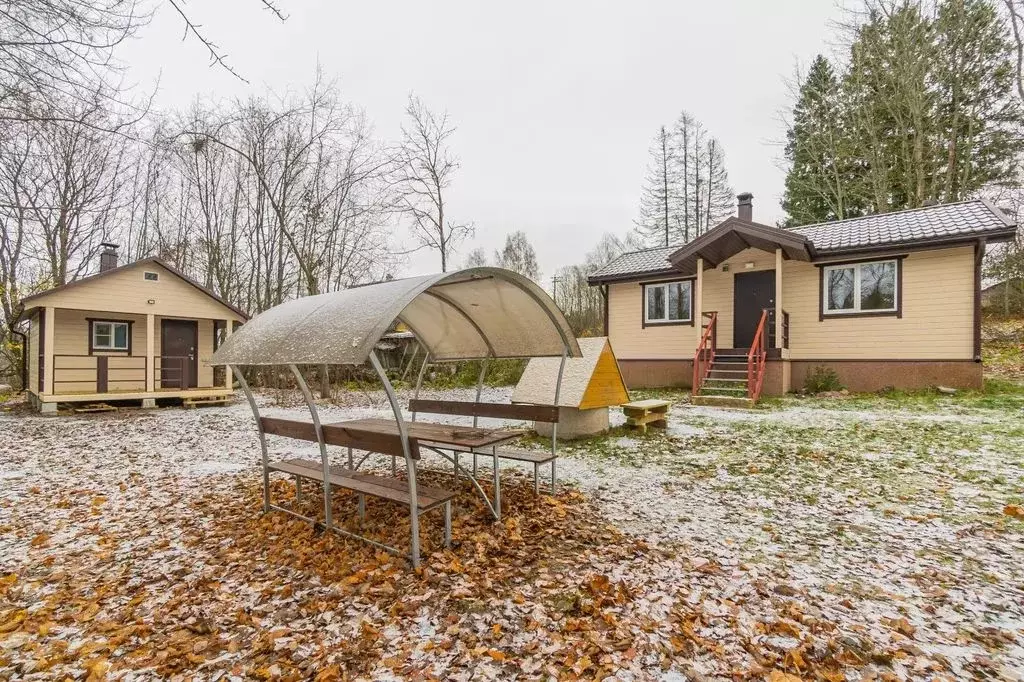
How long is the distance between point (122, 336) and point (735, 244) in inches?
733

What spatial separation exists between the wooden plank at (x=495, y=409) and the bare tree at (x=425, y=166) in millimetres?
13358

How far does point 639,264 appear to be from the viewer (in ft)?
53.7

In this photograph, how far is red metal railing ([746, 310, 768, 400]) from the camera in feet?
36.6

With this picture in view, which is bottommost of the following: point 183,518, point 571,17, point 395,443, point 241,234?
point 183,518

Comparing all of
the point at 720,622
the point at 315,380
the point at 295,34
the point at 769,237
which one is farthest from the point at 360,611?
the point at 315,380

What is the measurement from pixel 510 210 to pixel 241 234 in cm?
1953

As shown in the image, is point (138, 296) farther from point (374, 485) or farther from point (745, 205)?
point (745, 205)

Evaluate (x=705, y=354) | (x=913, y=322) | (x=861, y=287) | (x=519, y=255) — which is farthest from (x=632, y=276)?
(x=519, y=255)

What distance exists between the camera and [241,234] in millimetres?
20359

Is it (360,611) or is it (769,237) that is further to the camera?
(769,237)

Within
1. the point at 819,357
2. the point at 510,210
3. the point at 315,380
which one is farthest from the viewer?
the point at 510,210

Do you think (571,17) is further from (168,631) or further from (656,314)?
(168,631)

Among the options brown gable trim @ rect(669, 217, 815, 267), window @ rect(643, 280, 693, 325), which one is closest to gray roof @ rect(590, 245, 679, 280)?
window @ rect(643, 280, 693, 325)

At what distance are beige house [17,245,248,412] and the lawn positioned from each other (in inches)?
329
